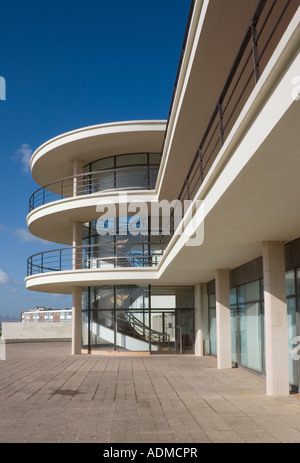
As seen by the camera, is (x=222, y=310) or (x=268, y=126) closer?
(x=268, y=126)

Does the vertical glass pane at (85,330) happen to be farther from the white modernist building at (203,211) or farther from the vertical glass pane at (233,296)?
the vertical glass pane at (233,296)

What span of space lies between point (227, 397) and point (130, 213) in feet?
45.2

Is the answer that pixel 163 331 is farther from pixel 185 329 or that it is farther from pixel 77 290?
pixel 77 290

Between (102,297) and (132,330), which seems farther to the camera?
(102,297)

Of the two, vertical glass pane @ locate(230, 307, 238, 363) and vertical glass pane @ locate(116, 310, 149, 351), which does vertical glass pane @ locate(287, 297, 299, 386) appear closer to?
vertical glass pane @ locate(230, 307, 238, 363)

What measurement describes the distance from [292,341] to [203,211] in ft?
17.0

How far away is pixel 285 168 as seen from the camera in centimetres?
683

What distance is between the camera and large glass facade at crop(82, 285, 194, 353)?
23.8m

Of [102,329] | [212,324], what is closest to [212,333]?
[212,324]

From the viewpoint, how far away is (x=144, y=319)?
23.8m

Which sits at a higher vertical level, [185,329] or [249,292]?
[249,292]

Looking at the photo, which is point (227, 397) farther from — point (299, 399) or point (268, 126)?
point (268, 126)

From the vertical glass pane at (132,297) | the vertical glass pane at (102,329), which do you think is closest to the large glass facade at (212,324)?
the vertical glass pane at (132,297)
